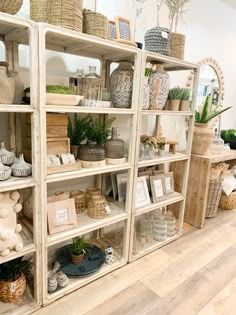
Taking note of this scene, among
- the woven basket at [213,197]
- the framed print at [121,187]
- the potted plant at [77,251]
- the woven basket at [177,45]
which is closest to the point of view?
the potted plant at [77,251]

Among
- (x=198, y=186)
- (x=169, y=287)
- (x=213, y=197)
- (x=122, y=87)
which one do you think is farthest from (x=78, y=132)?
(x=213, y=197)

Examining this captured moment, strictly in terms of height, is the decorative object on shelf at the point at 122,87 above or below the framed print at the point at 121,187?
above

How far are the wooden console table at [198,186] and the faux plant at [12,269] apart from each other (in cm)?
166

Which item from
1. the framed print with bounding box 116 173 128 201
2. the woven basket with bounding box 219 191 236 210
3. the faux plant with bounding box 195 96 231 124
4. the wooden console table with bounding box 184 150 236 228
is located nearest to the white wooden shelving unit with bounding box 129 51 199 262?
the framed print with bounding box 116 173 128 201

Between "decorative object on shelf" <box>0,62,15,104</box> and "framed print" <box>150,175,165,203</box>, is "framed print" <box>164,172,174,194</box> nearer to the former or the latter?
"framed print" <box>150,175,165,203</box>

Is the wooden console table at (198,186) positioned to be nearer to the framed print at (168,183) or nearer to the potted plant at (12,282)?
the framed print at (168,183)

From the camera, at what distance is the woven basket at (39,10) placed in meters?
1.23

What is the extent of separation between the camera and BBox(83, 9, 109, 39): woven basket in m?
1.35

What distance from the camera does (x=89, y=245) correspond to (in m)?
1.91

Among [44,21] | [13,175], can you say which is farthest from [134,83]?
[13,175]

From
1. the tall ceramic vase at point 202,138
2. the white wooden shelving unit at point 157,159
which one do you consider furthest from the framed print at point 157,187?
the tall ceramic vase at point 202,138

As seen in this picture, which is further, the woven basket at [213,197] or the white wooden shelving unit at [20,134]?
the woven basket at [213,197]

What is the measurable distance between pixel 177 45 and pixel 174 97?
0.38 meters

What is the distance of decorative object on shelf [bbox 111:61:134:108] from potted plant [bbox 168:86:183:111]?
1.46 ft
